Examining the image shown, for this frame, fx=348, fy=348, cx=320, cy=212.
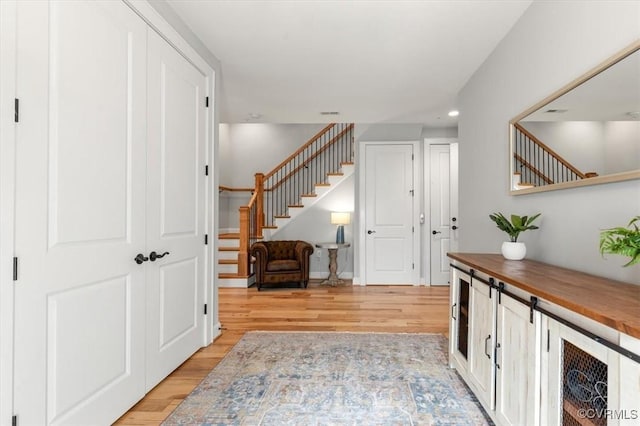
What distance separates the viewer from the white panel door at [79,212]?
140cm

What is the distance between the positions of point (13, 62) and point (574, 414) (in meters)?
2.40

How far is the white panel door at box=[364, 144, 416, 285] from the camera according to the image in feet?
18.6

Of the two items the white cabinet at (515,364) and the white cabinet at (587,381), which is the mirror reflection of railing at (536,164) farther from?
the white cabinet at (587,381)

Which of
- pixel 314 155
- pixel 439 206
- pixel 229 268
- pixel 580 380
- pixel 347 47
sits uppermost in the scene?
pixel 347 47

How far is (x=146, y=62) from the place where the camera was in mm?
2156

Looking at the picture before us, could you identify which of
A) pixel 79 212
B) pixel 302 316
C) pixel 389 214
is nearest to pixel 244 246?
pixel 302 316

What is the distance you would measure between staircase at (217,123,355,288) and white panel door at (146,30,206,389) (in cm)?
329

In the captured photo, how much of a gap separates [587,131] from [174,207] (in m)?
2.53

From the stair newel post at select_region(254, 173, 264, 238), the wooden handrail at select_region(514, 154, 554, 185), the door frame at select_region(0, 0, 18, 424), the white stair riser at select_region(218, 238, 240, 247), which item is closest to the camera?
the door frame at select_region(0, 0, 18, 424)

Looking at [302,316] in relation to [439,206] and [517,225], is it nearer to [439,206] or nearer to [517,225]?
[517,225]

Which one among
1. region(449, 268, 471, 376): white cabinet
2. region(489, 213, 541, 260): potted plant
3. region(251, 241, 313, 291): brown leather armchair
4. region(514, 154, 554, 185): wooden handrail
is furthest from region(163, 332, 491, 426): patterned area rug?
region(251, 241, 313, 291): brown leather armchair

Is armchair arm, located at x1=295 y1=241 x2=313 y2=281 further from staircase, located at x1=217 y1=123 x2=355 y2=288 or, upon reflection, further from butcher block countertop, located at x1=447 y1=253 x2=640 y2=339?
butcher block countertop, located at x1=447 y1=253 x2=640 y2=339

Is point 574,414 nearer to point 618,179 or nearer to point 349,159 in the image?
point 618,179

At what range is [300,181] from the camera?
7.20 m
